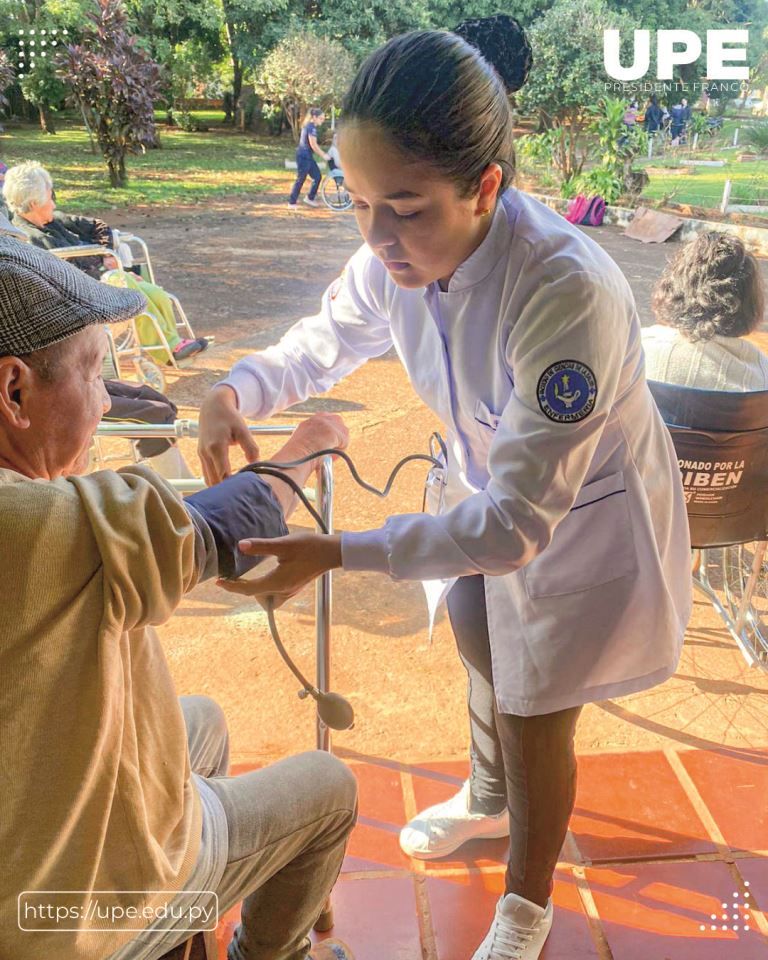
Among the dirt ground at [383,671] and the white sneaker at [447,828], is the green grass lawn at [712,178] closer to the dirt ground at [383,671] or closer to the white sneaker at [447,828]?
the dirt ground at [383,671]

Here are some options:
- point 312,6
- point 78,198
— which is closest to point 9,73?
point 78,198

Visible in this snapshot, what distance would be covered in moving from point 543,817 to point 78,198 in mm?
13071

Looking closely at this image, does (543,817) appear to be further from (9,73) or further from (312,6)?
(312,6)

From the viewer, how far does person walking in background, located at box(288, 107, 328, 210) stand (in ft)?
40.3

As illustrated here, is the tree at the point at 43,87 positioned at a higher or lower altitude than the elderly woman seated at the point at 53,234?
higher

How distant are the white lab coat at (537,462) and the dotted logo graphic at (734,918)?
70cm

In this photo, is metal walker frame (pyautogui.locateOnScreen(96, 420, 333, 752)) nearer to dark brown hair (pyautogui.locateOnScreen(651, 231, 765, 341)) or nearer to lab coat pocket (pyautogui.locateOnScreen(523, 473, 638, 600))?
lab coat pocket (pyautogui.locateOnScreen(523, 473, 638, 600))

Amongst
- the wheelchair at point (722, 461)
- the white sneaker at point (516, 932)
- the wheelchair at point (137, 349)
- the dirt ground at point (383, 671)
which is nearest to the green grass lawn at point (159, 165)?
the wheelchair at point (137, 349)

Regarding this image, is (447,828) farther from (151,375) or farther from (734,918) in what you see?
(151,375)

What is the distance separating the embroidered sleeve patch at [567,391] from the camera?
1.12 m

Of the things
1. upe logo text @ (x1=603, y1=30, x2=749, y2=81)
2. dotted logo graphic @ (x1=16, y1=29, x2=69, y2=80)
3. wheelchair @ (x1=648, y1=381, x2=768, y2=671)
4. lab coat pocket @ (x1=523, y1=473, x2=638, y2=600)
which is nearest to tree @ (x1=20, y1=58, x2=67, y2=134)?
dotted logo graphic @ (x1=16, y1=29, x2=69, y2=80)

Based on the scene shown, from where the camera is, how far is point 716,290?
2570 millimetres

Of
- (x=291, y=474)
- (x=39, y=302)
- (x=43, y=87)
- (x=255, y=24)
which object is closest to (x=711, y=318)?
(x=291, y=474)

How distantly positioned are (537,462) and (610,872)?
120cm
